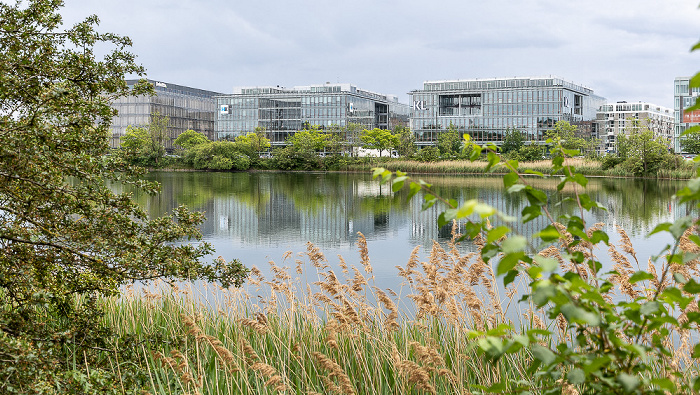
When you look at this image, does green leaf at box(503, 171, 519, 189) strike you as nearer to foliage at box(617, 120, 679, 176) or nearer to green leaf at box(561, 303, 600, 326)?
green leaf at box(561, 303, 600, 326)

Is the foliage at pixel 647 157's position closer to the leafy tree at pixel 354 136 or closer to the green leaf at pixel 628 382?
the leafy tree at pixel 354 136

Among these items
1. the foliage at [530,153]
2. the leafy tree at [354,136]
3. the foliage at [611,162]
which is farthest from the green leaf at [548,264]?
the leafy tree at [354,136]

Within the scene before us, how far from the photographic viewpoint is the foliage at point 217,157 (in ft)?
266

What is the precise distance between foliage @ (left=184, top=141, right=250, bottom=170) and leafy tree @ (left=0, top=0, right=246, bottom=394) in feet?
248

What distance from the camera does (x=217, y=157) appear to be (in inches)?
3182

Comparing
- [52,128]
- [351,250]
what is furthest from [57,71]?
[351,250]

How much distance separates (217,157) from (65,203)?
76769 millimetres

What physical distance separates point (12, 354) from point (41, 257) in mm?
1524

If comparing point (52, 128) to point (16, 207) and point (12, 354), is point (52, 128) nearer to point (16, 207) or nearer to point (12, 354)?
point (16, 207)

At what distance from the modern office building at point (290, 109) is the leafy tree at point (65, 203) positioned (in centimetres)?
10714

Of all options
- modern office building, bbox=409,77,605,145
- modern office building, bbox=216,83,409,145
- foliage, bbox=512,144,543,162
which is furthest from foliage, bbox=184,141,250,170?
modern office building, bbox=409,77,605,145

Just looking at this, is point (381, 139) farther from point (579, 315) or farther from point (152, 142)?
point (579, 315)

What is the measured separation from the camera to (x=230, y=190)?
4547cm

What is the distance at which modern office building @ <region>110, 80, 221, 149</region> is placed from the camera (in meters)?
125
